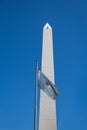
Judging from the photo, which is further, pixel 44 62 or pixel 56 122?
pixel 44 62

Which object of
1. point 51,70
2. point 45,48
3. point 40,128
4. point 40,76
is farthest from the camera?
point 45,48

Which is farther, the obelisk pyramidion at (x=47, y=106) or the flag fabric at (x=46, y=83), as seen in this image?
the obelisk pyramidion at (x=47, y=106)

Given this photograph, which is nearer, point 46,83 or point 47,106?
point 46,83

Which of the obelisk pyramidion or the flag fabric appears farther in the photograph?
the obelisk pyramidion

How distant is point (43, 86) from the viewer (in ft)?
28.2

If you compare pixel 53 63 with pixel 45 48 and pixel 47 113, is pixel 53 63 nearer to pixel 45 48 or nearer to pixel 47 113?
pixel 45 48

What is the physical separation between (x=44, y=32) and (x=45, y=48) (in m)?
1.45

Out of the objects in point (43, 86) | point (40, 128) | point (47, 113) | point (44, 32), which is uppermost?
point (44, 32)

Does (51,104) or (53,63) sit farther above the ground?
(53,63)

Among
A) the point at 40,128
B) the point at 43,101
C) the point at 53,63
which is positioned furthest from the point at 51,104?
the point at 53,63

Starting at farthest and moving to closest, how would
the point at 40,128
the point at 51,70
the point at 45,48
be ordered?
the point at 45,48 < the point at 51,70 < the point at 40,128

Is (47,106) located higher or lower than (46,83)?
lower

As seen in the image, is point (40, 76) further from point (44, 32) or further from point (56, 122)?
point (44, 32)

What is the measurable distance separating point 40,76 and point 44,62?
5.65 metres
